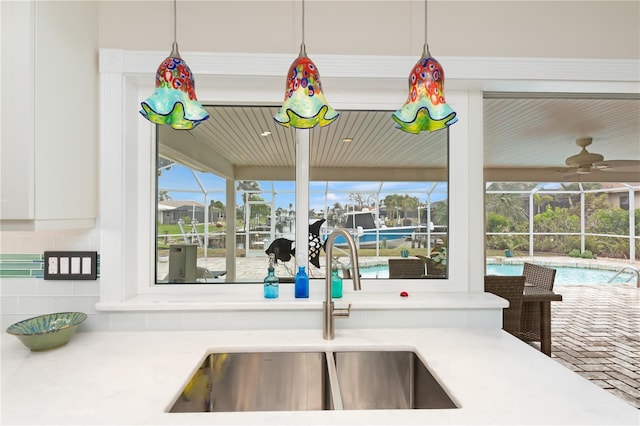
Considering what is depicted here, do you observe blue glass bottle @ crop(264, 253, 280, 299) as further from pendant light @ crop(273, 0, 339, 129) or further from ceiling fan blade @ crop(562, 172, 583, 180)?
ceiling fan blade @ crop(562, 172, 583, 180)

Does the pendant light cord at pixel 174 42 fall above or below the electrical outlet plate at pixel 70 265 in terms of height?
above

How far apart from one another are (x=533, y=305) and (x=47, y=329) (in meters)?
3.11

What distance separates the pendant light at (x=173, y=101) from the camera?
3.53 ft

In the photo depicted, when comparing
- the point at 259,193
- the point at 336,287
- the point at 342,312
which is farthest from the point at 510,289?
the point at 259,193

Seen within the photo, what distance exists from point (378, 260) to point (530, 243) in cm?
130

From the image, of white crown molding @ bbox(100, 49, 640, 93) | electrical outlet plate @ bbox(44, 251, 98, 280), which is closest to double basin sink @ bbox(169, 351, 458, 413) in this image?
electrical outlet plate @ bbox(44, 251, 98, 280)

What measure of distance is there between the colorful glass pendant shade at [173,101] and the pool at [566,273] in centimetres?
116

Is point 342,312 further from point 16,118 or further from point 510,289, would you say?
point 510,289

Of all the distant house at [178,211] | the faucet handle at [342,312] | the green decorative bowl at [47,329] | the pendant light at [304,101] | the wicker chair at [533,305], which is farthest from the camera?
the wicker chair at [533,305]

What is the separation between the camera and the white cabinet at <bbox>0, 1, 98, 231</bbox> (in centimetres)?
119

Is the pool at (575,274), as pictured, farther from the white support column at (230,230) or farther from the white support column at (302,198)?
the white support column at (230,230)

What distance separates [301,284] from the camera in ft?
5.61

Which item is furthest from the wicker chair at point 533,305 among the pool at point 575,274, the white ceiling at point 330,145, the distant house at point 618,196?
the white ceiling at point 330,145

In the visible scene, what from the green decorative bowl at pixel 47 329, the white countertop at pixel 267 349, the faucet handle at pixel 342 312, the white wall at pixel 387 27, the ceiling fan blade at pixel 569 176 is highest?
the white wall at pixel 387 27
